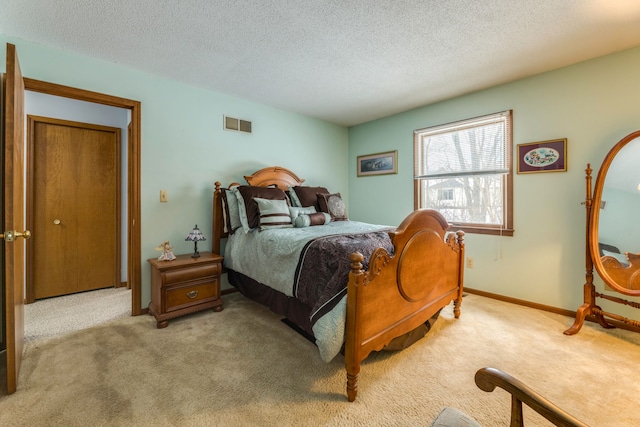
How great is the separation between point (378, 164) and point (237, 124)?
214 centimetres

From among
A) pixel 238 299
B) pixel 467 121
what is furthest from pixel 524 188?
pixel 238 299

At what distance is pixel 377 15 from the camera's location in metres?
1.88

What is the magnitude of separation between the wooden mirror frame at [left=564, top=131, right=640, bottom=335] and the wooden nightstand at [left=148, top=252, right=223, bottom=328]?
124 inches

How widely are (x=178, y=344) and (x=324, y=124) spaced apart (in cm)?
352


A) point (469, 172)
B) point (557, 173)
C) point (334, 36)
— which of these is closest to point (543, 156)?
point (557, 173)

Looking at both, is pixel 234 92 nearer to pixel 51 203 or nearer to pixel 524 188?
pixel 51 203

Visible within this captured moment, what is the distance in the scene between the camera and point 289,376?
5.60ft

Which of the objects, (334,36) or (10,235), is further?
(334,36)

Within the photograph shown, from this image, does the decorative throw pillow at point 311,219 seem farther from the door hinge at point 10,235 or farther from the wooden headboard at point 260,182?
the door hinge at point 10,235

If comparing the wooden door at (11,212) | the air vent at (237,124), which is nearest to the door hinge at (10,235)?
the wooden door at (11,212)

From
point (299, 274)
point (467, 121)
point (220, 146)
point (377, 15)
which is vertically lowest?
point (299, 274)

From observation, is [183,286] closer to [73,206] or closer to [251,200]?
[251,200]

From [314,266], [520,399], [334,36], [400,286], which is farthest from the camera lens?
[334,36]

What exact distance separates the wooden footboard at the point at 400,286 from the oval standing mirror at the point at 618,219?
1162 millimetres
